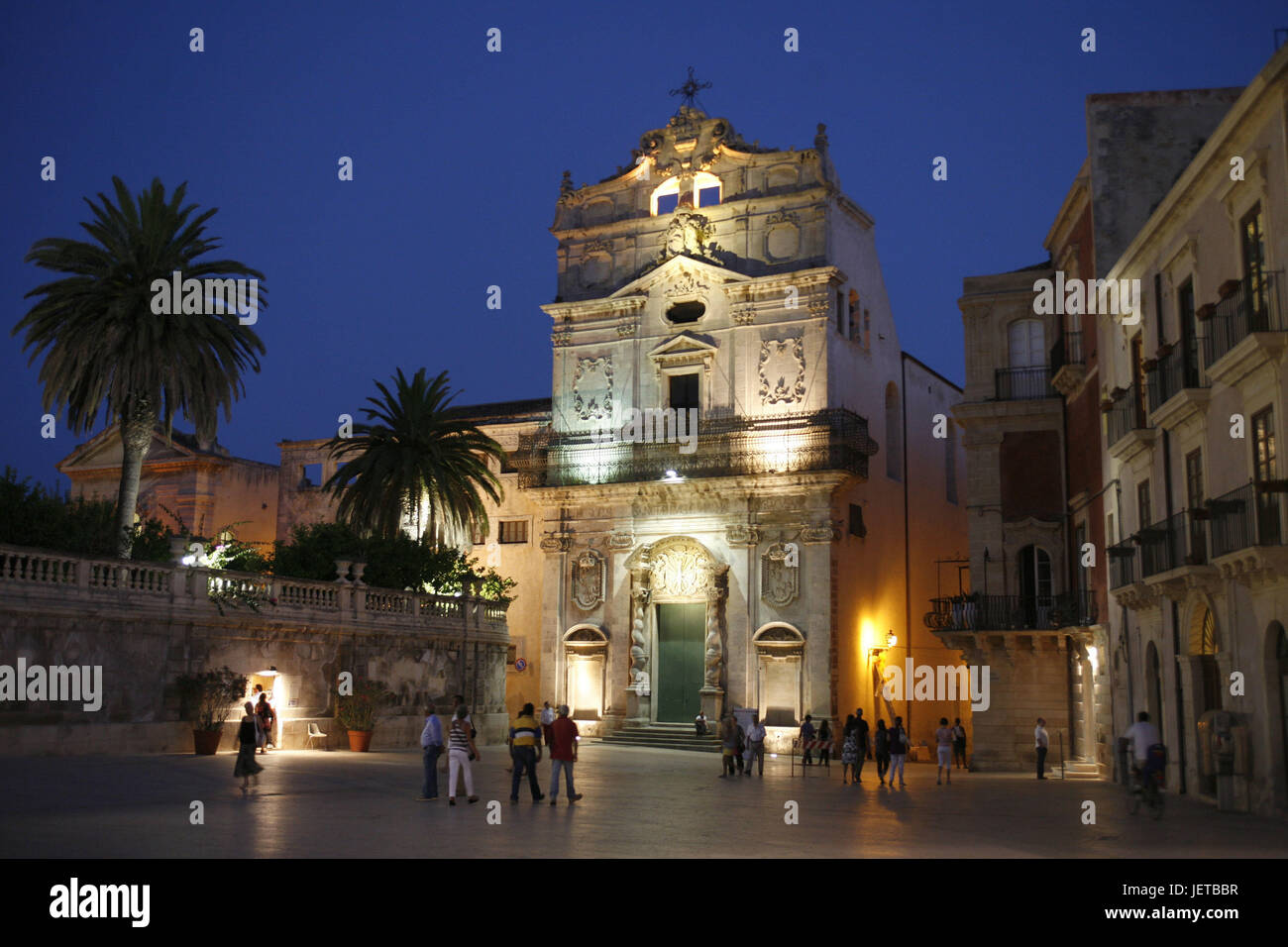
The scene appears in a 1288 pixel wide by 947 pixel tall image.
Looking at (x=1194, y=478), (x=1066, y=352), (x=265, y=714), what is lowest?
(x=265, y=714)

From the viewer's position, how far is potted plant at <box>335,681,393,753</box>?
32678 mm

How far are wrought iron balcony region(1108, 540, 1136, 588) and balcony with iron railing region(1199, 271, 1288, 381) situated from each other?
5.56m

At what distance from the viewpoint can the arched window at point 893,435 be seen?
4756cm

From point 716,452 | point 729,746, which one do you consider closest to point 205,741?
point 729,746

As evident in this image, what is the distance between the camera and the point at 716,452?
43594 mm

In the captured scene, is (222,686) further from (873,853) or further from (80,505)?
(873,853)

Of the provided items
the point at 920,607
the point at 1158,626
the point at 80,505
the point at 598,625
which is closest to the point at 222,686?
the point at 80,505

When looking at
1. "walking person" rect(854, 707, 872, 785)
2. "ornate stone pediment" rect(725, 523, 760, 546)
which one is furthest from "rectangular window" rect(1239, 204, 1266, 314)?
"ornate stone pediment" rect(725, 523, 760, 546)

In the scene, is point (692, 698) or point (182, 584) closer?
point (182, 584)

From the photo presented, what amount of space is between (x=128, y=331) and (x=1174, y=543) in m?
24.6

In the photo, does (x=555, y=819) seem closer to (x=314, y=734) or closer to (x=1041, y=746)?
(x=1041, y=746)

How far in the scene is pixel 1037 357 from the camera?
1409 inches

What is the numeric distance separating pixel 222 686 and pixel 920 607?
2732cm

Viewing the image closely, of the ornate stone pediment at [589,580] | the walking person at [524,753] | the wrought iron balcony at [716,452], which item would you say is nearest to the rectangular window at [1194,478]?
the walking person at [524,753]
